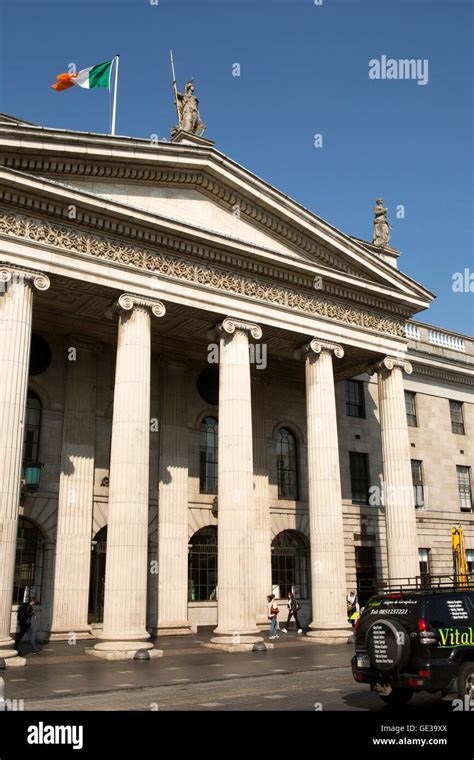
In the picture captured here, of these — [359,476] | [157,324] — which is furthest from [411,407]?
[157,324]

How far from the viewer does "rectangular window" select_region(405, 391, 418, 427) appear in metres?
37.8

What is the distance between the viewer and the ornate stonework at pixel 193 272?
21.4m

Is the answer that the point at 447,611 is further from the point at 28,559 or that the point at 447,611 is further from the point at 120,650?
the point at 28,559

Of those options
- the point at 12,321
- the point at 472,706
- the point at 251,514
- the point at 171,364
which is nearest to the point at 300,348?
the point at 171,364

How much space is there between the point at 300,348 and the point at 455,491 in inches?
609

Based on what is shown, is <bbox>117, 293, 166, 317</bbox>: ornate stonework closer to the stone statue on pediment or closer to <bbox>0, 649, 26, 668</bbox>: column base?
<bbox>0, 649, 26, 668</bbox>: column base

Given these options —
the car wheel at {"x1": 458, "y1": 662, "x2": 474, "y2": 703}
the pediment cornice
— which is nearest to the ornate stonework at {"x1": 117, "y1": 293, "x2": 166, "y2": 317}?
the pediment cornice

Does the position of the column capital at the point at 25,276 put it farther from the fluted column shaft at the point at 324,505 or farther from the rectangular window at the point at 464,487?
the rectangular window at the point at 464,487

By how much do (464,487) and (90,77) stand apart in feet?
91.0

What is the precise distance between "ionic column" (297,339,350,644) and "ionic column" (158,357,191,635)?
5003 mm

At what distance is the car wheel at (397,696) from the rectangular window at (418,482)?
81.7 feet

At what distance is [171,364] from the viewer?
2934 cm

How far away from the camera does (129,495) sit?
2156 centimetres
